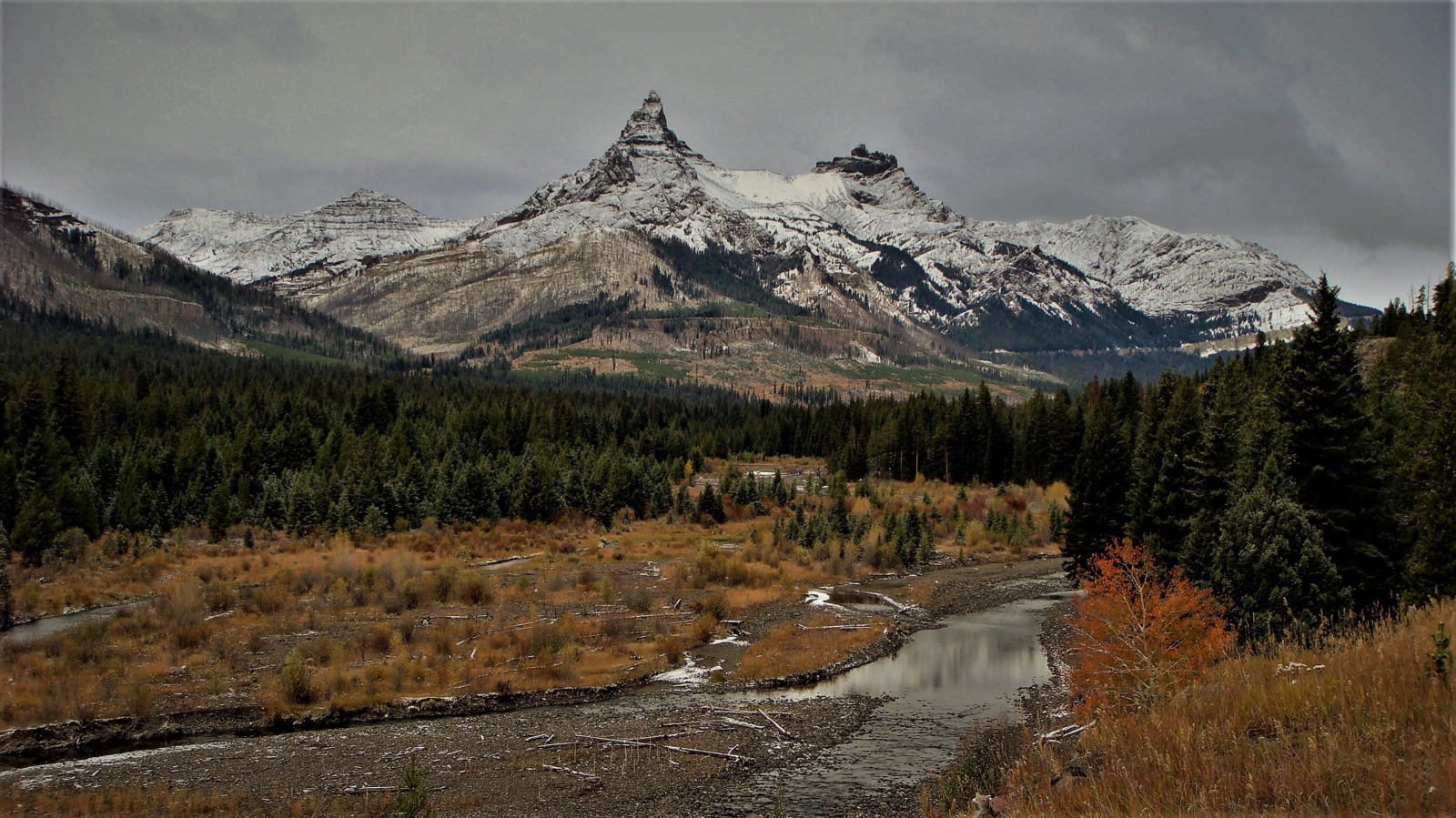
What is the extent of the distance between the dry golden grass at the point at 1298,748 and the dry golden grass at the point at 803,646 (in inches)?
1030

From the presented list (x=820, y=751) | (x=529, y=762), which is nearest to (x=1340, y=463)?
(x=820, y=751)

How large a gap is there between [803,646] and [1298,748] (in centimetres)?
3353

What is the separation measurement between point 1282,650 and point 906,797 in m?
12.0

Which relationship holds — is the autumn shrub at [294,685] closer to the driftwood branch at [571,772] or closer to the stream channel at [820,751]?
the stream channel at [820,751]

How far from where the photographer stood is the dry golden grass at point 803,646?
123 ft

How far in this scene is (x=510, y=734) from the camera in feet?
94.9

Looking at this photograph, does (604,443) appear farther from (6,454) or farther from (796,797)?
(796,797)

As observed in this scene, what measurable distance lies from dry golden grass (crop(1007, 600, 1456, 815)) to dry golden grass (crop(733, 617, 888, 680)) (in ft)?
85.8

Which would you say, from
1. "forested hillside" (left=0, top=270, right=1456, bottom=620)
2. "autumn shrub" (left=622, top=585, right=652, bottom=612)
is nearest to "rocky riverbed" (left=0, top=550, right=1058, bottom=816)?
"autumn shrub" (left=622, top=585, right=652, bottom=612)

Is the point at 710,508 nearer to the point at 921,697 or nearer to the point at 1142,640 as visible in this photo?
the point at 921,697

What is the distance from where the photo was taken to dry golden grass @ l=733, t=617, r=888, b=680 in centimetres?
3753

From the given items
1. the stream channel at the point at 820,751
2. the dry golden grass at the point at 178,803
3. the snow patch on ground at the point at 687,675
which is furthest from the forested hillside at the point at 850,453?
the dry golden grass at the point at 178,803

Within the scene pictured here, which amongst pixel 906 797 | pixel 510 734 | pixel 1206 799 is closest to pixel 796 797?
pixel 906 797

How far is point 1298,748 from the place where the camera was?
347 inches
